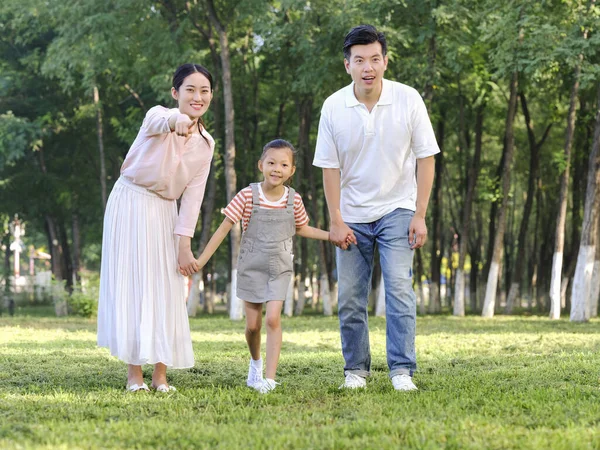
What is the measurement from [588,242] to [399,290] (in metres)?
15.3

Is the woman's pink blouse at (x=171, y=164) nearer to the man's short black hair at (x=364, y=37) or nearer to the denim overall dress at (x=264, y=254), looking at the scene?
the denim overall dress at (x=264, y=254)

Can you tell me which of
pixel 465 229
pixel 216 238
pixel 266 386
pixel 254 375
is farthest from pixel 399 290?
pixel 465 229

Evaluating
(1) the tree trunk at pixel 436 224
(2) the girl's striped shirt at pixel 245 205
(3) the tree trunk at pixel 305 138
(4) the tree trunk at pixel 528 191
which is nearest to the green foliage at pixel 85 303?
(3) the tree trunk at pixel 305 138

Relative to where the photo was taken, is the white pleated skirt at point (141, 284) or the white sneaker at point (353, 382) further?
the white pleated skirt at point (141, 284)

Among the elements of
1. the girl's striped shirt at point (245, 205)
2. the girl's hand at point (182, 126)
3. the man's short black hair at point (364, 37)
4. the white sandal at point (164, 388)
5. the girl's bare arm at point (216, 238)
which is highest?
the man's short black hair at point (364, 37)

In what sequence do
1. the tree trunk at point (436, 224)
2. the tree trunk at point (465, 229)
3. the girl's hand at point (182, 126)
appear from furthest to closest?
the tree trunk at point (436, 224) → the tree trunk at point (465, 229) → the girl's hand at point (182, 126)

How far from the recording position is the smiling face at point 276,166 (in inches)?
291

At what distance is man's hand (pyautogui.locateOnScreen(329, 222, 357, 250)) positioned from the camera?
283 inches

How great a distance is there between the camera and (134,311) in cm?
734

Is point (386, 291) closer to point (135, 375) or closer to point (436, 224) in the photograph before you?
point (135, 375)

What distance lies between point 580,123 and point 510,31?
7.56 meters

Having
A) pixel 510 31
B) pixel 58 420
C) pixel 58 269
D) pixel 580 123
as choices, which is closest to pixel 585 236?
pixel 510 31

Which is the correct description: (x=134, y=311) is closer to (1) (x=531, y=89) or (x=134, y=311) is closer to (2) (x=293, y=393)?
(2) (x=293, y=393)

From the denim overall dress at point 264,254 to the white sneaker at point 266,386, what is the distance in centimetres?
61
